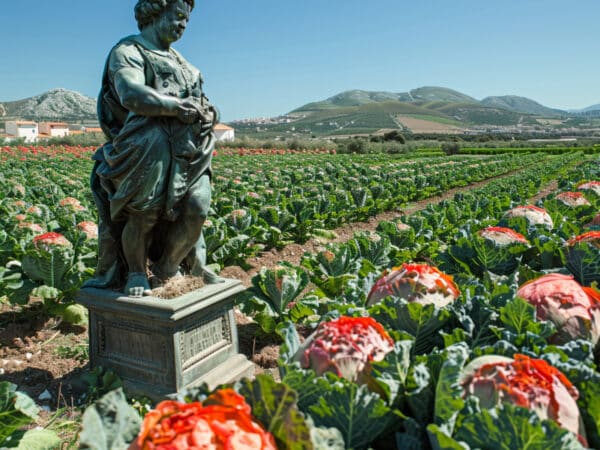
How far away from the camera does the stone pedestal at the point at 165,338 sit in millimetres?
3121

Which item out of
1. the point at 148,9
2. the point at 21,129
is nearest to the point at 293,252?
the point at 148,9

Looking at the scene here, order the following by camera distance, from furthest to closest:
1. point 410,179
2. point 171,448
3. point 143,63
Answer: point 410,179 < point 143,63 < point 171,448

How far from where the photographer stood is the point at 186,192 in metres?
3.25

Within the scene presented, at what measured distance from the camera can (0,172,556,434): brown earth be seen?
344 cm

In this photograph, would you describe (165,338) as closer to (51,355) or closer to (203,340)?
(203,340)

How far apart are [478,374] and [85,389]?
3087 millimetres

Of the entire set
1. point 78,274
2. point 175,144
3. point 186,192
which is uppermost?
point 175,144

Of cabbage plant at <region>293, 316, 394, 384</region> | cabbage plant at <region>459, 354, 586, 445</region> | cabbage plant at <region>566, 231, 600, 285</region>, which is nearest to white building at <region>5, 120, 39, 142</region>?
cabbage plant at <region>566, 231, 600, 285</region>

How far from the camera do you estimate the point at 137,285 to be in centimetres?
334

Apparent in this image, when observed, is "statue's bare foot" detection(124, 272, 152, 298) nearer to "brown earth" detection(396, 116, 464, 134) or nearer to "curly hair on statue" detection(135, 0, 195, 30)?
"curly hair on statue" detection(135, 0, 195, 30)

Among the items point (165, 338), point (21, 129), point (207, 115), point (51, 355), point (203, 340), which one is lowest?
point (51, 355)

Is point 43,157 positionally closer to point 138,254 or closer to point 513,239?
point 138,254

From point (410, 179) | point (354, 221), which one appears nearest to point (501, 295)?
point (354, 221)

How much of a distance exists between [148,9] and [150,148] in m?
0.97
